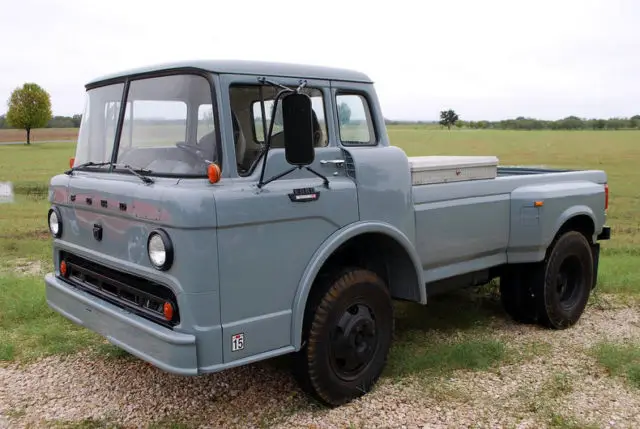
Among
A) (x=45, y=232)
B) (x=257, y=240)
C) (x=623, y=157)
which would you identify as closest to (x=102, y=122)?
(x=257, y=240)

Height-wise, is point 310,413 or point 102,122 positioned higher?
point 102,122

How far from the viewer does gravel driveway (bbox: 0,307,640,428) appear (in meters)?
4.21

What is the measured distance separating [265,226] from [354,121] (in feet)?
4.11

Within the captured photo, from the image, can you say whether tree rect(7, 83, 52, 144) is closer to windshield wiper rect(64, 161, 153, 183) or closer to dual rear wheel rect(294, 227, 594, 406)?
windshield wiper rect(64, 161, 153, 183)

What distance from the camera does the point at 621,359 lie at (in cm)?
512

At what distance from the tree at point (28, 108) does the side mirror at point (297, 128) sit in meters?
80.9

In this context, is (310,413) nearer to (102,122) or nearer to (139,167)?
(139,167)

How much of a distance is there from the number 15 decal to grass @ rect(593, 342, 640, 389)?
304 cm

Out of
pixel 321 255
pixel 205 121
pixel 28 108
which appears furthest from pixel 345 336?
pixel 28 108

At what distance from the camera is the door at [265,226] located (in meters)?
3.60

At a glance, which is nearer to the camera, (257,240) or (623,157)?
(257,240)

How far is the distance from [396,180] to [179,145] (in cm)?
157

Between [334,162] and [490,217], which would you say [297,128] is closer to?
[334,162]

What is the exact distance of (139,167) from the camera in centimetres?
411
